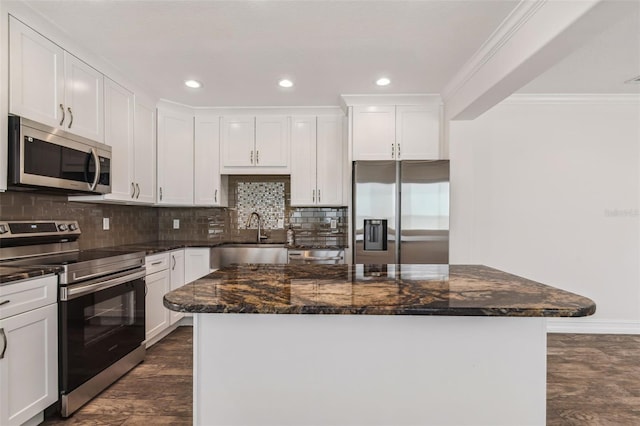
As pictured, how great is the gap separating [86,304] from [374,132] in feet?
9.49

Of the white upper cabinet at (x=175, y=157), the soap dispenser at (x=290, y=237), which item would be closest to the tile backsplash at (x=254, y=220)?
the soap dispenser at (x=290, y=237)

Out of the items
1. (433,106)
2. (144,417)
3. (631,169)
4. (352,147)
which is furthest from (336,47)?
(631,169)

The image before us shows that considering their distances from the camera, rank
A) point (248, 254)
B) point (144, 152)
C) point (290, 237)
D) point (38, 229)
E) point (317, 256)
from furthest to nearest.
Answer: point (290, 237) → point (248, 254) → point (317, 256) → point (144, 152) → point (38, 229)

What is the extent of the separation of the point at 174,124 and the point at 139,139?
0.58 metres

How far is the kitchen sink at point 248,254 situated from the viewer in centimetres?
380

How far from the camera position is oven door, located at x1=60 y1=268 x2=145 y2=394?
2.05 m

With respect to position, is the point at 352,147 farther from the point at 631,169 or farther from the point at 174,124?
the point at 631,169

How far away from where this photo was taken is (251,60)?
2752 mm

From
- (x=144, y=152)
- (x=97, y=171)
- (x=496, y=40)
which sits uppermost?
(x=496, y=40)

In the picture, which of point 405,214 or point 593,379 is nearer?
point 593,379

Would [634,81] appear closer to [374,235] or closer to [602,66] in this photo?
[602,66]

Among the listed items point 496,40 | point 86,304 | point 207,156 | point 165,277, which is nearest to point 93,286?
point 86,304

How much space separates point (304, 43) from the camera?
97.0 inches

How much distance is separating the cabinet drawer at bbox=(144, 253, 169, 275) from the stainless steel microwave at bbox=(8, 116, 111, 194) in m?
0.68
